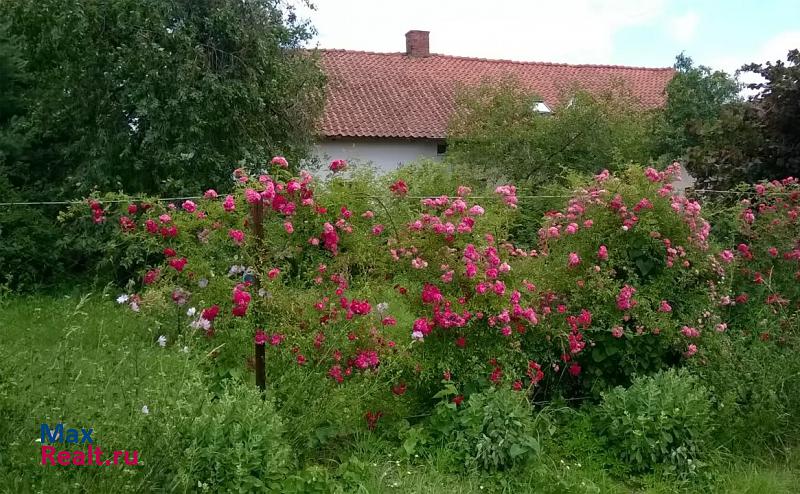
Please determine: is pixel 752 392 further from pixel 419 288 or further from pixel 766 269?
pixel 419 288

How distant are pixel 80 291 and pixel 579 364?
7.17 m

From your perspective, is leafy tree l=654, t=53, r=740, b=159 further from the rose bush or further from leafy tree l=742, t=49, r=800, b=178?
the rose bush

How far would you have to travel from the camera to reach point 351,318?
4.16 metres

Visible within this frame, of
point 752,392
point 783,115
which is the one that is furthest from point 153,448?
point 783,115

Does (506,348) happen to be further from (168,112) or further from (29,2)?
(29,2)

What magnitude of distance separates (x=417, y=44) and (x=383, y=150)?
7022 mm

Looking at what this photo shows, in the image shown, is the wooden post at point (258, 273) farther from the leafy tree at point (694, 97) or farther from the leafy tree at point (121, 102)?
the leafy tree at point (694, 97)

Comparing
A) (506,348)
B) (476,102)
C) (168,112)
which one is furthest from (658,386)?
(476,102)

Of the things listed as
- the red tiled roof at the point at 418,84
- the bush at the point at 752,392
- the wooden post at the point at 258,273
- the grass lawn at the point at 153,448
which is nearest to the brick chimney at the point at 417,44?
the red tiled roof at the point at 418,84

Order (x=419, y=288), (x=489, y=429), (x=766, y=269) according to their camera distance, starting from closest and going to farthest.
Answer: (x=489, y=429)
(x=419, y=288)
(x=766, y=269)

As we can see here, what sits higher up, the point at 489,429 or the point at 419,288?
the point at 419,288

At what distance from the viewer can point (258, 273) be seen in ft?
13.5

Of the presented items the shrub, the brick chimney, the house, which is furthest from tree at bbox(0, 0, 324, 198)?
the brick chimney

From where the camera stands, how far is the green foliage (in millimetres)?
14883
